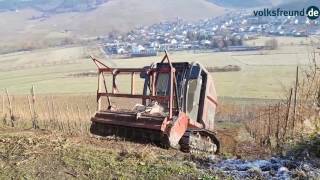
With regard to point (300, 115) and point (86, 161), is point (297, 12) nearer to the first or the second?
point (300, 115)

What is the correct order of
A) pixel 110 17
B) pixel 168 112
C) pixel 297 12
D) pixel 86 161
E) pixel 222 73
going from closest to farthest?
pixel 86 161
pixel 168 112
pixel 222 73
pixel 297 12
pixel 110 17

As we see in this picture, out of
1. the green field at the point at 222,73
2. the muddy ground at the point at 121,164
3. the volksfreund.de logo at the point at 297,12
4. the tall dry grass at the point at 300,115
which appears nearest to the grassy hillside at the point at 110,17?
the green field at the point at 222,73

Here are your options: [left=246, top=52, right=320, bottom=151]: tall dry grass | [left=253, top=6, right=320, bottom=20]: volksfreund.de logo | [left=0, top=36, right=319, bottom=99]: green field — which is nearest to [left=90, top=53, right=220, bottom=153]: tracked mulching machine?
[left=246, top=52, right=320, bottom=151]: tall dry grass

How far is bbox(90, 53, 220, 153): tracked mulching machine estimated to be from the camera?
34.8ft

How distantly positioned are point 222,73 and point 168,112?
29284 millimetres

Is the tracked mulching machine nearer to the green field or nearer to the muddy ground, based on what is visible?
the muddy ground

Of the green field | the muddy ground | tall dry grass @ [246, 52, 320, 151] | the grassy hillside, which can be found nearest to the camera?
the muddy ground

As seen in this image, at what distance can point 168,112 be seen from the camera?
1124 cm

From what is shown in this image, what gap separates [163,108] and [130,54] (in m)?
45.5

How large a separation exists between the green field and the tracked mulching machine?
51.0ft

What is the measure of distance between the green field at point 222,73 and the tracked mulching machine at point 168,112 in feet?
51.0

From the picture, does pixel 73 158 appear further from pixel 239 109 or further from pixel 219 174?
pixel 239 109

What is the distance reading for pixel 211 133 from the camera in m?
12.4

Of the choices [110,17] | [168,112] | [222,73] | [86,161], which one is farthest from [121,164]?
[110,17]
